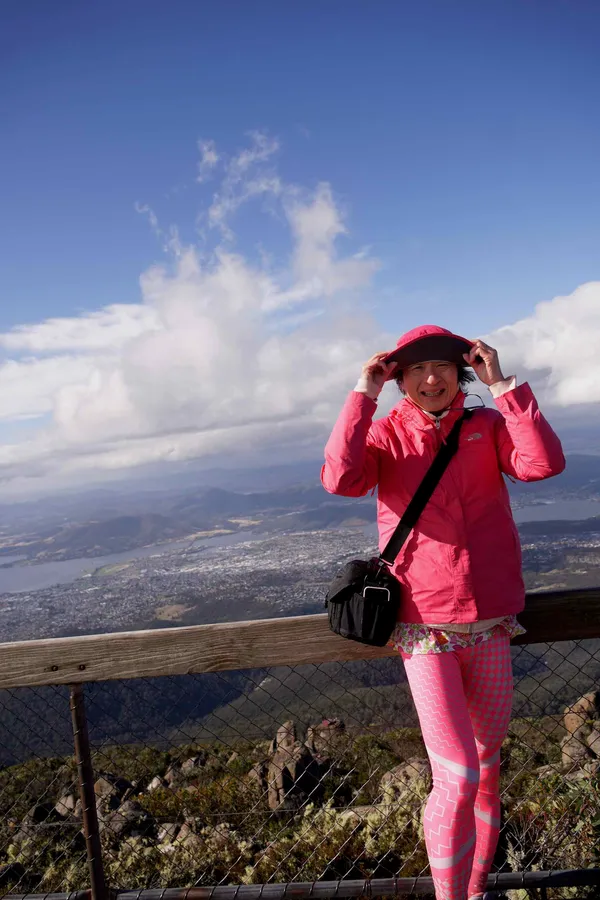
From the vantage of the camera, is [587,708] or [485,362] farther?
[587,708]

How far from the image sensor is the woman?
233cm

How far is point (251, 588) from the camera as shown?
61.8m

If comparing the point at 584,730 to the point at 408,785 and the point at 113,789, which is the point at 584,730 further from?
the point at 113,789

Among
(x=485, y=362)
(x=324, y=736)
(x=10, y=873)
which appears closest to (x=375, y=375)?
(x=485, y=362)

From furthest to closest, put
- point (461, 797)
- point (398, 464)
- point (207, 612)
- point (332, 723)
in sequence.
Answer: point (207, 612) → point (332, 723) → point (398, 464) → point (461, 797)

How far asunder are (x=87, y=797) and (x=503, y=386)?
2.86 meters

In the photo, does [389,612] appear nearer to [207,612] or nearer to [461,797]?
[461,797]

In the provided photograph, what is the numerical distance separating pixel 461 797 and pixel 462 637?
595mm

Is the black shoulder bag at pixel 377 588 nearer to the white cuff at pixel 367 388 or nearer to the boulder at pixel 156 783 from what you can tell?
the white cuff at pixel 367 388

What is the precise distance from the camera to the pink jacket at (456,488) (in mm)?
2447

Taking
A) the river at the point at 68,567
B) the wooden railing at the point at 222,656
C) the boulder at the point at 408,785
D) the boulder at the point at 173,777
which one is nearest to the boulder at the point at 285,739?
the boulder at the point at 173,777

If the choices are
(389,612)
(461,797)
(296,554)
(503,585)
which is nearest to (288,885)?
(461,797)

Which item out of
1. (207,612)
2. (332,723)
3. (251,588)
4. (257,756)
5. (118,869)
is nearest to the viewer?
(118,869)

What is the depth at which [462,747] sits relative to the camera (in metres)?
2.29
